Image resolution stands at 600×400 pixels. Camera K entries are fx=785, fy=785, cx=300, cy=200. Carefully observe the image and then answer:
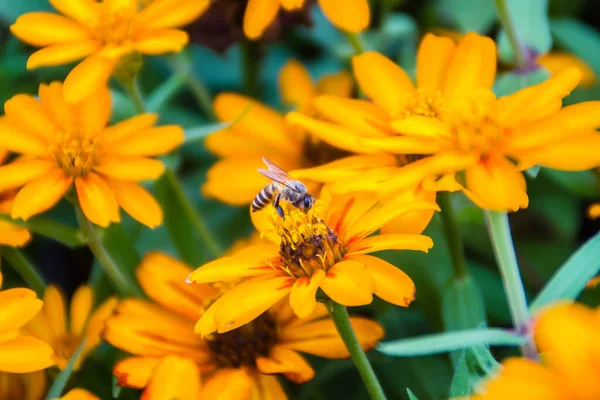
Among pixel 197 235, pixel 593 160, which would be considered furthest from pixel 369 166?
pixel 197 235

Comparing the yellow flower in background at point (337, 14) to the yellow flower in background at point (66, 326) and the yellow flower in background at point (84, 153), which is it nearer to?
the yellow flower in background at point (84, 153)

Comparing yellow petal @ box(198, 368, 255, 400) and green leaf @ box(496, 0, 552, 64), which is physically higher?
green leaf @ box(496, 0, 552, 64)

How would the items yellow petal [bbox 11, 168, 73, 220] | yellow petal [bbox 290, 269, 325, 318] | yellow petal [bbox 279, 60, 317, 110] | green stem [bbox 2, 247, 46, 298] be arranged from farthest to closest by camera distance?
yellow petal [bbox 279, 60, 317, 110], green stem [bbox 2, 247, 46, 298], yellow petal [bbox 11, 168, 73, 220], yellow petal [bbox 290, 269, 325, 318]

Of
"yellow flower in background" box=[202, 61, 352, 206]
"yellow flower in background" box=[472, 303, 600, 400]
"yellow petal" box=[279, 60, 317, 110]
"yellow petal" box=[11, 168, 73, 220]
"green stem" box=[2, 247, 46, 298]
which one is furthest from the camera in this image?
"yellow petal" box=[279, 60, 317, 110]

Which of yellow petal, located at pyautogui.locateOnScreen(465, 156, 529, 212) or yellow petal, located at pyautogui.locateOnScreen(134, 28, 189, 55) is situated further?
yellow petal, located at pyautogui.locateOnScreen(134, 28, 189, 55)

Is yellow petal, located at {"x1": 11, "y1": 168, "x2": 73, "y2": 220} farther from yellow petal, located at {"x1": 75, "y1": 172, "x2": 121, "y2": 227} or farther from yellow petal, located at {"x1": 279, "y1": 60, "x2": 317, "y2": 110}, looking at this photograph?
yellow petal, located at {"x1": 279, "y1": 60, "x2": 317, "y2": 110}

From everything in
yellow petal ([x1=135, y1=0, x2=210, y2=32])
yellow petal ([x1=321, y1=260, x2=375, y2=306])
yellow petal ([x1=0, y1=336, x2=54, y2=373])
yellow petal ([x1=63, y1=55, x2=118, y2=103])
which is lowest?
yellow petal ([x1=0, y1=336, x2=54, y2=373])

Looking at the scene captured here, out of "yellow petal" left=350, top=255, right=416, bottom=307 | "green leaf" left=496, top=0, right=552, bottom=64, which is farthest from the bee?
"green leaf" left=496, top=0, right=552, bottom=64
